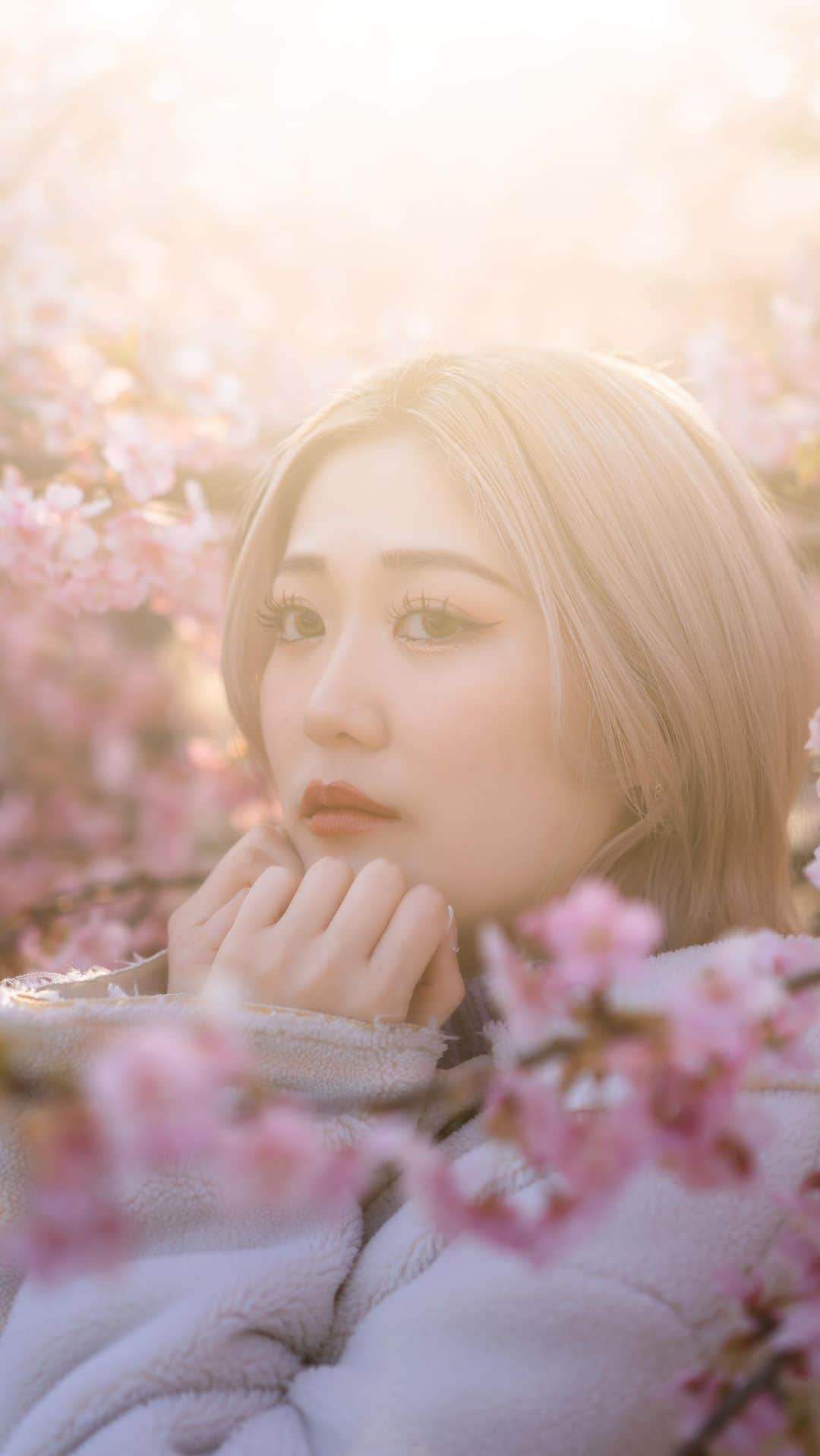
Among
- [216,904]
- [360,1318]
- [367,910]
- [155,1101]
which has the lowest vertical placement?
[360,1318]

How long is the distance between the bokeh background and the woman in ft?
0.66

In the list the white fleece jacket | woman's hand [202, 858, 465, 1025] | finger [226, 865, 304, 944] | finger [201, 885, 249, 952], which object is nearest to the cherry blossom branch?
the white fleece jacket

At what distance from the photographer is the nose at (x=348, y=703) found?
124 centimetres

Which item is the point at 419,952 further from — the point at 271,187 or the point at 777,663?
the point at 271,187

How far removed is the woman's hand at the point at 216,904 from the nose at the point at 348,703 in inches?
6.4

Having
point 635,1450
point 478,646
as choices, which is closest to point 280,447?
point 478,646

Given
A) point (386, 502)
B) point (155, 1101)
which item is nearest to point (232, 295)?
point (386, 502)

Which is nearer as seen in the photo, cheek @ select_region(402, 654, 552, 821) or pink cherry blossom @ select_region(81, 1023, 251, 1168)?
pink cherry blossom @ select_region(81, 1023, 251, 1168)

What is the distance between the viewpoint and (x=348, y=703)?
125 cm

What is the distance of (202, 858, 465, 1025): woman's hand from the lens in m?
1.11

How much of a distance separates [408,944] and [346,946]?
62 mm

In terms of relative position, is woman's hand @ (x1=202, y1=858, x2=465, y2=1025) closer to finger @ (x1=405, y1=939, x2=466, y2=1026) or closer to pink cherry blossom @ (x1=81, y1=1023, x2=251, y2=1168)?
finger @ (x1=405, y1=939, x2=466, y2=1026)

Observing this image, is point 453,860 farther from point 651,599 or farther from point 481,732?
point 651,599

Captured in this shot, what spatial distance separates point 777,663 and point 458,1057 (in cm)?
59
